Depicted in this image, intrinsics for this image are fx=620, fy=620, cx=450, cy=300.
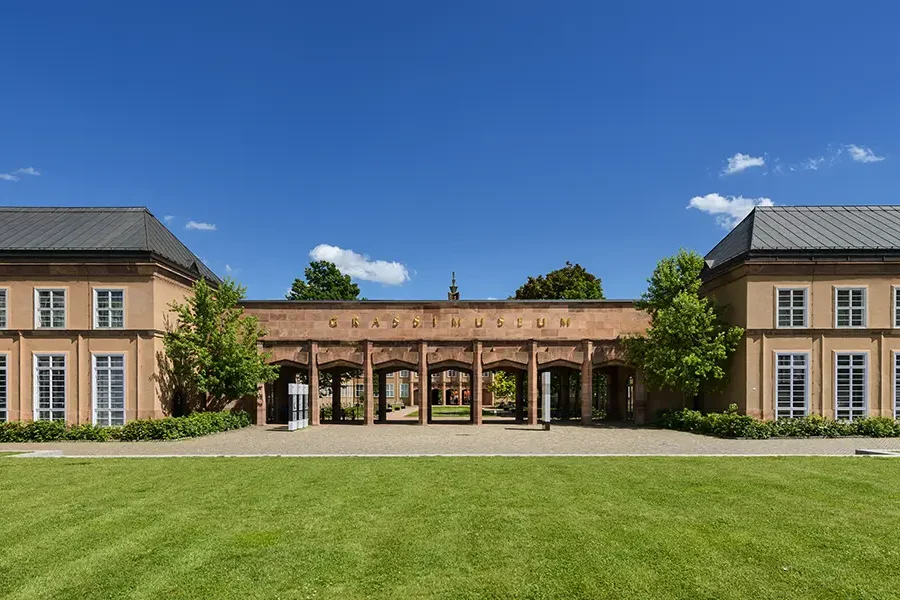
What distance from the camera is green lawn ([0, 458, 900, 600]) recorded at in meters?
7.44

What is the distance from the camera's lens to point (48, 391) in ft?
86.6

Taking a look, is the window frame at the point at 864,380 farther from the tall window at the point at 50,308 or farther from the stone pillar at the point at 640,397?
the tall window at the point at 50,308

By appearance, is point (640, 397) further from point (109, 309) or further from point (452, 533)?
point (109, 309)

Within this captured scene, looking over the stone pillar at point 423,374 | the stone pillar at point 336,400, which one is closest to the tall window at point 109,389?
the stone pillar at point 336,400

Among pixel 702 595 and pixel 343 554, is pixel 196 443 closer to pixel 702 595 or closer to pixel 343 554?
pixel 343 554

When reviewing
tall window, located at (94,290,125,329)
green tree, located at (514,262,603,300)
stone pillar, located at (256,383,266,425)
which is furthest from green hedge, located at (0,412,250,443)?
green tree, located at (514,262,603,300)

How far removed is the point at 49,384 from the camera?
86.7 feet

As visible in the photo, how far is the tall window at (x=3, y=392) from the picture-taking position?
1037 inches

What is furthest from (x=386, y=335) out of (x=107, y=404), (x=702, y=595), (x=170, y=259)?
(x=702, y=595)

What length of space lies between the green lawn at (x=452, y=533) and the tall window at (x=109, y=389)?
12.1 metres

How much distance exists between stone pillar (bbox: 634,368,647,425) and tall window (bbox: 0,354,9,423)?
2871 cm

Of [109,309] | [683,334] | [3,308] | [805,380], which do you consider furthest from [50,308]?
[805,380]

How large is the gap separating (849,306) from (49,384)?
34488 millimetres

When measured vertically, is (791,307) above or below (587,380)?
above
